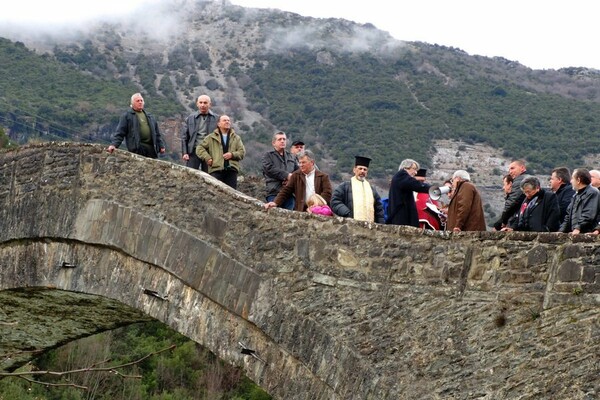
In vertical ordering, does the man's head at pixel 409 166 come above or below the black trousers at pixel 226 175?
above

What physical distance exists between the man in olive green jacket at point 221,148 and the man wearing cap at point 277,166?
12.8 inches

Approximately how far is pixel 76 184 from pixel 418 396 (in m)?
5.52

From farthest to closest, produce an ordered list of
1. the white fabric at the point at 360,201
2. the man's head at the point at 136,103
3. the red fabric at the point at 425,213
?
the man's head at the point at 136,103 → the red fabric at the point at 425,213 → the white fabric at the point at 360,201

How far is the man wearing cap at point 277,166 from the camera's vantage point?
12398 millimetres

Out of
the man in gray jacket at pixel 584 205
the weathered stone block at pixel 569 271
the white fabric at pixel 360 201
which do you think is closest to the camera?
the weathered stone block at pixel 569 271

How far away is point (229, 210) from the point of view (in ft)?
37.1

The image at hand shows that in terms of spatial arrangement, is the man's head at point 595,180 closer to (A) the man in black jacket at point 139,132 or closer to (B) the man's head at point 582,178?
(B) the man's head at point 582,178

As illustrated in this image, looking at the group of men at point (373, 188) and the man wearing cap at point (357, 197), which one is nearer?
the group of men at point (373, 188)

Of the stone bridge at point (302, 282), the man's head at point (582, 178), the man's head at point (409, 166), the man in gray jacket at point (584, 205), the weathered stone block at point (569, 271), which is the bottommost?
the stone bridge at point (302, 282)

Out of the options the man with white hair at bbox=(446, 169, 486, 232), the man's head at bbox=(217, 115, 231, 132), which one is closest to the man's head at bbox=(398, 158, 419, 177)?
the man with white hair at bbox=(446, 169, 486, 232)

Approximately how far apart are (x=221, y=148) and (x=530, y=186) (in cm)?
422

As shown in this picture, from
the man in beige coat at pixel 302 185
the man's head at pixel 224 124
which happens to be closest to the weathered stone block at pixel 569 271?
the man in beige coat at pixel 302 185

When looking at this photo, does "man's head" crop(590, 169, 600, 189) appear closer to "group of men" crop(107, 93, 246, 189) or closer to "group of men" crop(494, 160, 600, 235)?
"group of men" crop(494, 160, 600, 235)

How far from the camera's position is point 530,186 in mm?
9500
